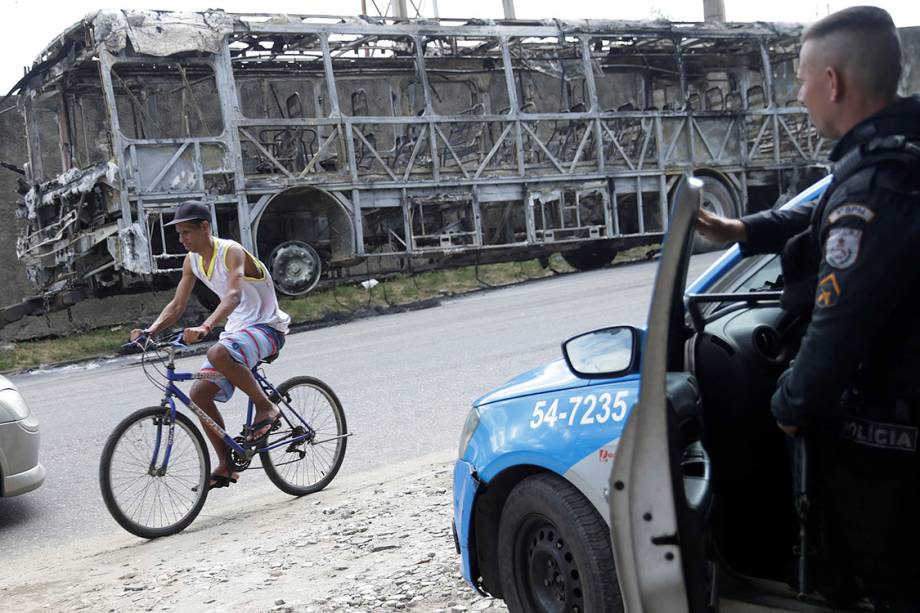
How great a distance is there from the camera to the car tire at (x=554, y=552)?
291 cm

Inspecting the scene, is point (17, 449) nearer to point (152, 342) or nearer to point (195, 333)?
point (152, 342)

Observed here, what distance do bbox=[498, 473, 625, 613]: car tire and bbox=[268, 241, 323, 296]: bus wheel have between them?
12.4 meters

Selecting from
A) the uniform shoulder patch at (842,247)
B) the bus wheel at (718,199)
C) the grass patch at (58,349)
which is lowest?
the grass patch at (58,349)

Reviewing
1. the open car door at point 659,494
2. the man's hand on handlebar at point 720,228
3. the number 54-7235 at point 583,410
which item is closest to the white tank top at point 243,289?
the number 54-7235 at point 583,410

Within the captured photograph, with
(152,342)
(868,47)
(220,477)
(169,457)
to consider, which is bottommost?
(220,477)

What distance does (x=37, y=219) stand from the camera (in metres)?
15.9

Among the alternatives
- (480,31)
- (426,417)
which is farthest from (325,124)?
(426,417)

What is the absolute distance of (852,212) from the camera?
2.09 meters

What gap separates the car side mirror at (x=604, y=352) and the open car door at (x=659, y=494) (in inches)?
24.7

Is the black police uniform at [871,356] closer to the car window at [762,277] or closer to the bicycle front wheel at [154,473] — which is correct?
the car window at [762,277]

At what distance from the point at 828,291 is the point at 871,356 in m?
0.19

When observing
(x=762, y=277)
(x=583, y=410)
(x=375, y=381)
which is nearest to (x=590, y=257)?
(x=375, y=381)

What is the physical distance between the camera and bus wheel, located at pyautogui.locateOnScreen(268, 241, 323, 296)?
50.6ft

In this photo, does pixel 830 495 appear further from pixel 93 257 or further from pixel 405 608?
pixel 93 257
